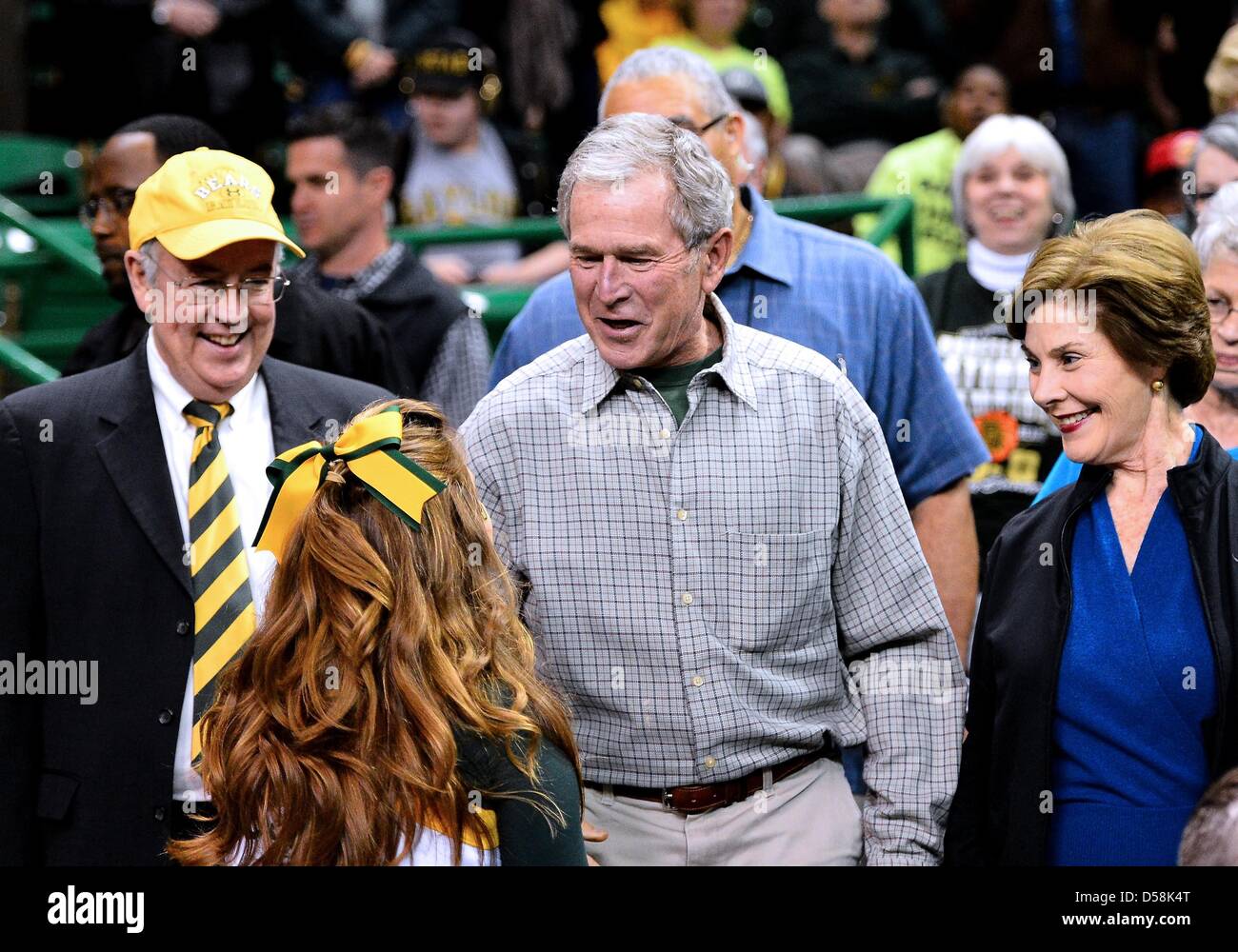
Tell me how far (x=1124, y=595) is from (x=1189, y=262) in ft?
2.23

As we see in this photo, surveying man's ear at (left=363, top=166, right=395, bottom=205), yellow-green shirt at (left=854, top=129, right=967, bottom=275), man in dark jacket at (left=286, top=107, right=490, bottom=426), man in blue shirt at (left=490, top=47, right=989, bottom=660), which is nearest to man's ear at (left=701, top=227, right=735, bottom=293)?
man in blue shirt at (left=490, top=47, right=989, bottom=660)

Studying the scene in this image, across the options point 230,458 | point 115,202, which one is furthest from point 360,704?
point 115,202

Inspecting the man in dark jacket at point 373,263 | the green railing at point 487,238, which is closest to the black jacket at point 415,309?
the man in dark jacket at point 373,263

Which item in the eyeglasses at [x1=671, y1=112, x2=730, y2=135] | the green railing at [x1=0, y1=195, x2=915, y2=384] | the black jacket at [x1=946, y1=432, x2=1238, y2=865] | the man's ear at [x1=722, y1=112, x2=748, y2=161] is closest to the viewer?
the black jacket at [x1=946, y1=432, x2=1238, y2=865]

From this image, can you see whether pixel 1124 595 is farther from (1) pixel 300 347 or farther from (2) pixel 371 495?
(1) pixel 300 347

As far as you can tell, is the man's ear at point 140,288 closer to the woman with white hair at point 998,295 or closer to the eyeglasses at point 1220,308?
the eyeglasses at point 1220,308

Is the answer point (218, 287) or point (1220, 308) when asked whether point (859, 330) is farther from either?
point (218, 287)

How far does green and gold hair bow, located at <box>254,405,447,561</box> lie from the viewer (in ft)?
9.82

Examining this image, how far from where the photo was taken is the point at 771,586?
3760 mm

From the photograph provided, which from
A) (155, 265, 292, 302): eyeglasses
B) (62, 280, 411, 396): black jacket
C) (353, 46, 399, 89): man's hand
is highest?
(353, 46, 399, 89): man's hand

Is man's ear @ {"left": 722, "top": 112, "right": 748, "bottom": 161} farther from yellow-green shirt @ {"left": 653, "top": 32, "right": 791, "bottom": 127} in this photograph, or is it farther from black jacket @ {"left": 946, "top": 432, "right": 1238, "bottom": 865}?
yellow-green shirt @ {"left": 653, "top": 32, "right": 791, "bottom": 127}

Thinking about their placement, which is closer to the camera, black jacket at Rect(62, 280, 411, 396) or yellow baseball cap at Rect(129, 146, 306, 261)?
yellow baseball cap at Rect(129, 146, 306, 261)

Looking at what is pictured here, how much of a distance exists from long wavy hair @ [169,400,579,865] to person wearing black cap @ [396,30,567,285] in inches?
215
